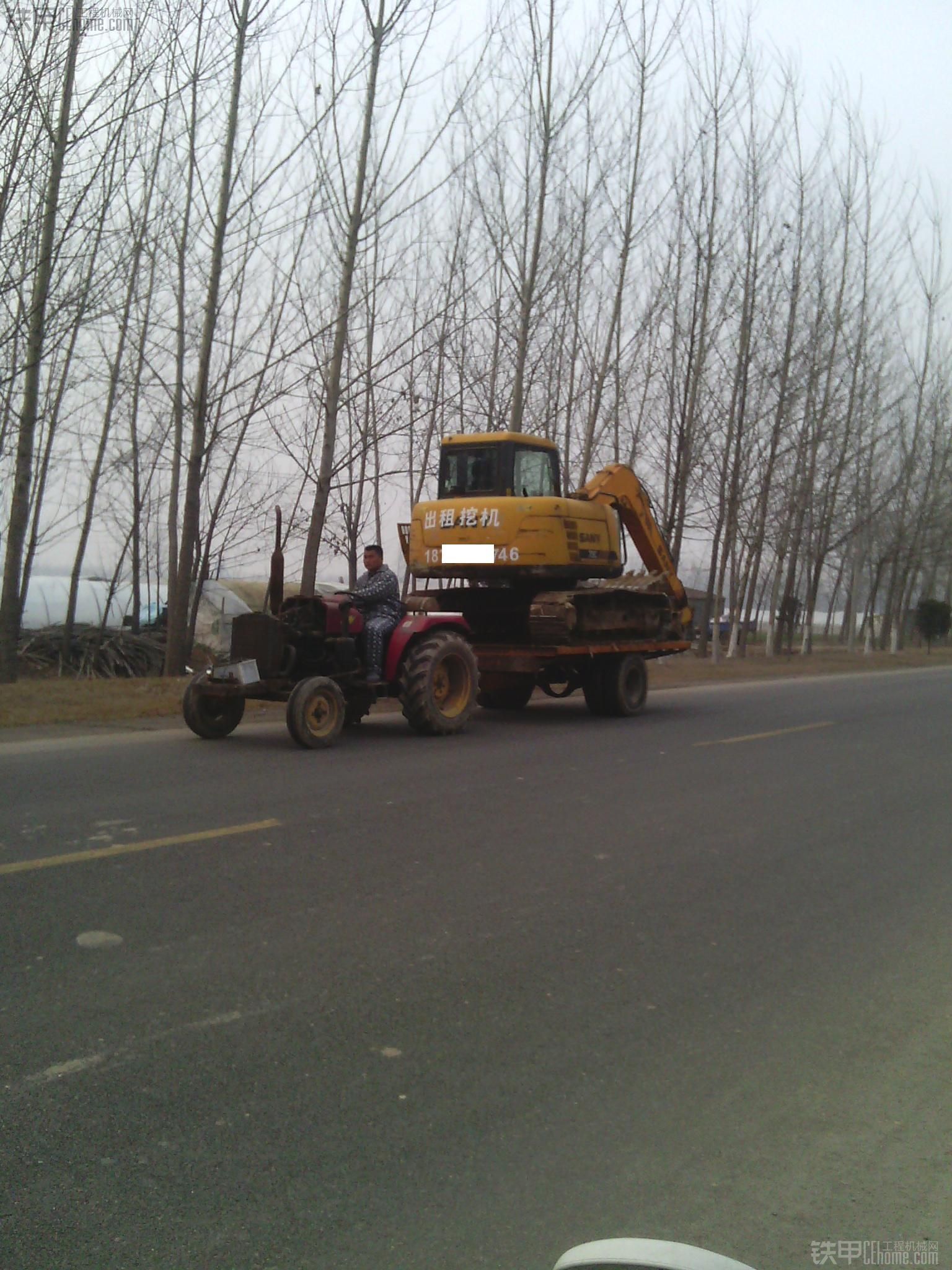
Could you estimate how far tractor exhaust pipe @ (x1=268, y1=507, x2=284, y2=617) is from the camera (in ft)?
36.4

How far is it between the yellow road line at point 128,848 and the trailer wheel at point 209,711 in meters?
3.99

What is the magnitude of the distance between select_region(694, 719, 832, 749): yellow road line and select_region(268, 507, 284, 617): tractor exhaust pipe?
4.78m

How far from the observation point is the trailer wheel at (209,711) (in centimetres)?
1163

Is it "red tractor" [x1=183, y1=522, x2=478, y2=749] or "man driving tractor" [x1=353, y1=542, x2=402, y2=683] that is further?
"man driving tractor" [x1=353, y1=542, x2=402, y2=683]

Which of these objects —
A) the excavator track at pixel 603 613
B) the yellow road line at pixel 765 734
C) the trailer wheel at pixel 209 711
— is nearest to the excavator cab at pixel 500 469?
the excavator track at pixel 603 613

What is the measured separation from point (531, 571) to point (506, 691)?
2.58 meters

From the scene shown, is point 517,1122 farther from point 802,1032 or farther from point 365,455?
point 365,455

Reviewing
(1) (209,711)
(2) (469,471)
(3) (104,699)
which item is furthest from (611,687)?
(3) (104,699)

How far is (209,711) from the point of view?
11.8m

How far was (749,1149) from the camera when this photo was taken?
374 cm

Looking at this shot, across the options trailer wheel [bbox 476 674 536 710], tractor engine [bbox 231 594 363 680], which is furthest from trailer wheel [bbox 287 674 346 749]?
trailer wheel [bbox 476 674 536 710]

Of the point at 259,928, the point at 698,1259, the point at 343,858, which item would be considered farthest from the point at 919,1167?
the point at 343,858

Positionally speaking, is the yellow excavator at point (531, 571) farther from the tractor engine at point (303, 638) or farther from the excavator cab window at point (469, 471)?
the tractor engine at point (303, 638)

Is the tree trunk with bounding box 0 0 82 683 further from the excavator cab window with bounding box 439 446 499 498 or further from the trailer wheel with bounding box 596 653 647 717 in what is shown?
the trailer wheel with bounding box 596 653 647 717
